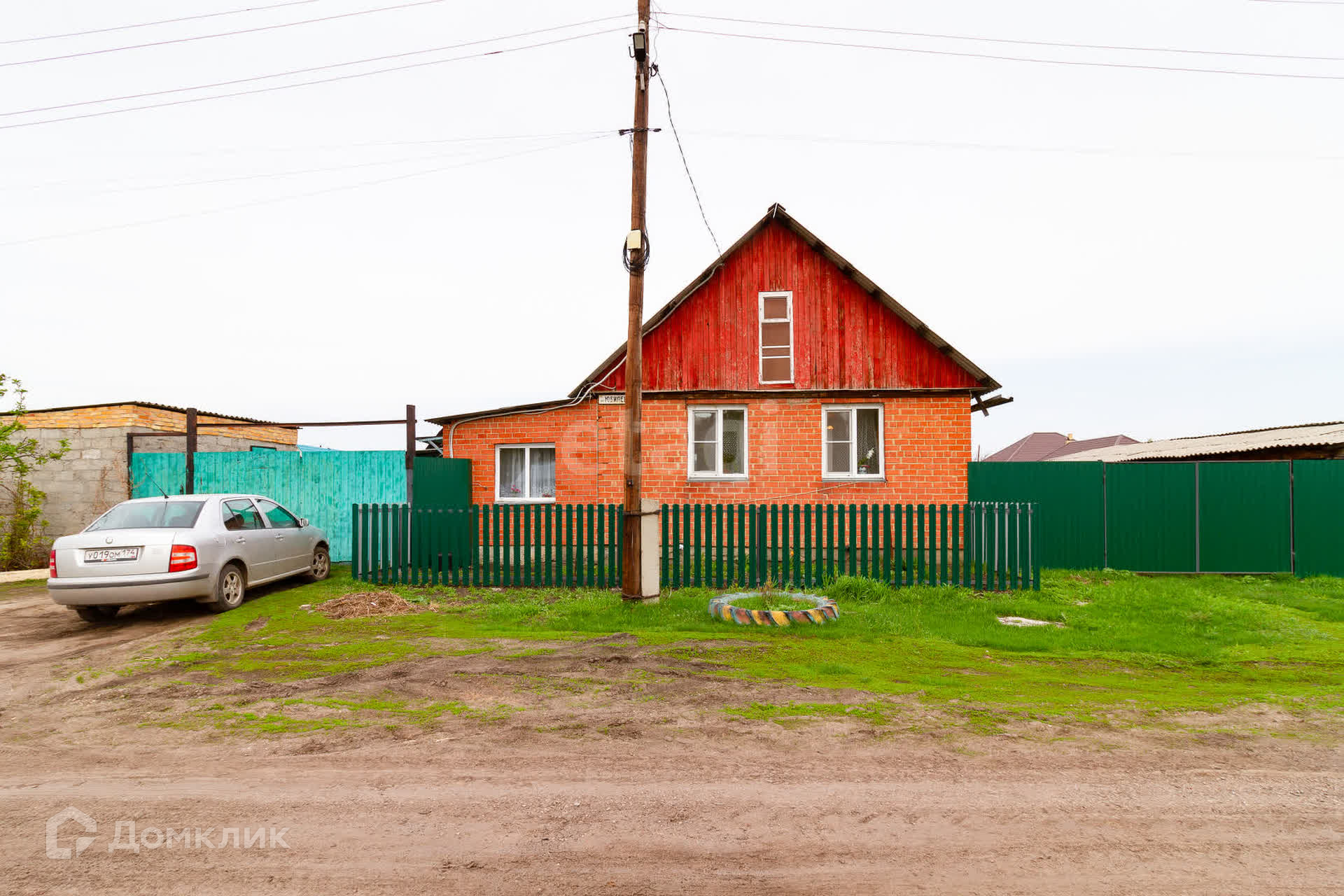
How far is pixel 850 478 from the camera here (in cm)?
1362

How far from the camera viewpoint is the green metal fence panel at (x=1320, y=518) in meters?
12.3

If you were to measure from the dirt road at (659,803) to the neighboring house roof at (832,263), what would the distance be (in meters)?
8.92

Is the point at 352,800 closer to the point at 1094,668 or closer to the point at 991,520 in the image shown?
the point at 1094,668

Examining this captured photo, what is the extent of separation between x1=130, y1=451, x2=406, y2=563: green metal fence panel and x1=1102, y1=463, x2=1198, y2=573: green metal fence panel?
13.5 metres

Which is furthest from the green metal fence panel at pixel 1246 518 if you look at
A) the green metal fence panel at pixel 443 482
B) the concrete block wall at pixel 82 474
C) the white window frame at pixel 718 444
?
the concrete block wall at pixel 82 474

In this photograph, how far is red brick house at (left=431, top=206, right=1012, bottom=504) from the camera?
13.5 meters

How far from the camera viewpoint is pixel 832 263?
1402cm

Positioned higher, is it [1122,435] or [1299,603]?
[1122,435]

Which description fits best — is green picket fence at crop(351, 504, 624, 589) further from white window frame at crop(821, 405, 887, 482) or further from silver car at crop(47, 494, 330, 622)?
white window frame at crop(821, 405, 887, 482)

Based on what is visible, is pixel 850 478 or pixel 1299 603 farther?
pixel 850 478

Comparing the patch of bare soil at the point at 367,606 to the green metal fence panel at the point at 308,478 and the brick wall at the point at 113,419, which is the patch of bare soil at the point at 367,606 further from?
the brick wall at the point at 113,419

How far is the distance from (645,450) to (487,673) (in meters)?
8.05

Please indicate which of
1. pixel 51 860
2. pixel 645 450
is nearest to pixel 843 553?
pixel 645 450

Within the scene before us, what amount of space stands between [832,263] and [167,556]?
468 inches
